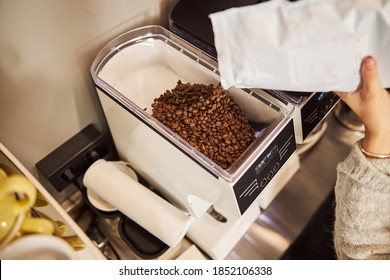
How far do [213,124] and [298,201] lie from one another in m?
0.50

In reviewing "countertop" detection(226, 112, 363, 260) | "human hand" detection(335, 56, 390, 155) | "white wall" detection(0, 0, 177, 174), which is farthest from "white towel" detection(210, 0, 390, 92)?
"countertop" detection(226, 112, 363, 260)

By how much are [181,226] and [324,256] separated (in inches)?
20.4

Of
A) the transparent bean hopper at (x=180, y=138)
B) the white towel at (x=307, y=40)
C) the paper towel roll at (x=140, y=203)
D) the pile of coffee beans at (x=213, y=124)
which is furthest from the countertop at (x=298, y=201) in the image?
the white towel at (x=307, y=40)

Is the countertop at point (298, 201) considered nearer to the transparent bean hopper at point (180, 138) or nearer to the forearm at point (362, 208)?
the transparent bean hopper at point (180, 138)

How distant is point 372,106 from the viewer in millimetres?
596

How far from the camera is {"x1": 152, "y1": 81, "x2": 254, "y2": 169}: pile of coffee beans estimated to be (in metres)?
0.71

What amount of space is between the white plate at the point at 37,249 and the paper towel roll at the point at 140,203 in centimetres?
33

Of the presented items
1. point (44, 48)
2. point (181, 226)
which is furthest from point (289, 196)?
point (44, 48)

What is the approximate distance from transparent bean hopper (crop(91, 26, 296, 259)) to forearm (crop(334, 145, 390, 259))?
0.12m

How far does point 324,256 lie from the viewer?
113cm

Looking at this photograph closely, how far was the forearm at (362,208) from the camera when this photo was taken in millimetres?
655

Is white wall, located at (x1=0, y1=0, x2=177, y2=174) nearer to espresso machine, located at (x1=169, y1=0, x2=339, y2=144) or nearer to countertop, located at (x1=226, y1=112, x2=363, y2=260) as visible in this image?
espresso machine, located at (x1=169, y1=0, x2=339, y2=144)

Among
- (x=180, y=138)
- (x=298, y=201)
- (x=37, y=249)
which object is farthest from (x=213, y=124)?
(x=298, y=201)

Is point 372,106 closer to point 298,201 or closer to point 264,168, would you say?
point 264,168
